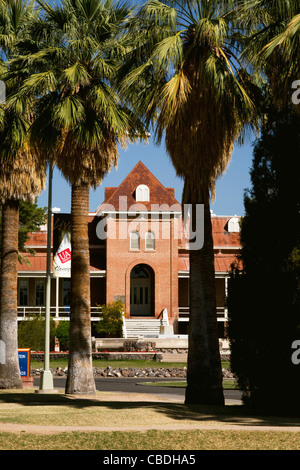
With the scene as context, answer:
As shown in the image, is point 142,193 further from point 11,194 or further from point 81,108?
point 81,108

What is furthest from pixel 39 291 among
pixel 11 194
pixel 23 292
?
pixel 11 194

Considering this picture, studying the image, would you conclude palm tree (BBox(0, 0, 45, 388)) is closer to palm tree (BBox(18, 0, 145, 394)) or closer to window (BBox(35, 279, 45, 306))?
palm tree (BBox(18, 0, 145, 394))

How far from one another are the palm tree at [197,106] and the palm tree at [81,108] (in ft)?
9.46

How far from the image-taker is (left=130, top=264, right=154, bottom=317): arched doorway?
49375mm

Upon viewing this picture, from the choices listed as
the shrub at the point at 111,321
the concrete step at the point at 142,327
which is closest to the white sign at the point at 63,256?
Answer: the shrub at the point at 111,321

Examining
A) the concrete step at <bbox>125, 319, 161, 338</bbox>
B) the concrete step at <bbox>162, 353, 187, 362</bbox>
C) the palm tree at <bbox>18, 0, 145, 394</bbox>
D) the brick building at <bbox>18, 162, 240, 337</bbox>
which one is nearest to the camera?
the palm tree at <bbox>18, 0, 145, 394</bbox>

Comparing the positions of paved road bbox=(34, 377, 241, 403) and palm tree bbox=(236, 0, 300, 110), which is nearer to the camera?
palm tree bbox=(236, 0, 300, 110)

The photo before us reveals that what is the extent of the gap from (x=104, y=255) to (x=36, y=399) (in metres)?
33.1

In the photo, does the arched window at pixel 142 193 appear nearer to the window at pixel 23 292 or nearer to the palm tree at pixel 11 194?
the window at pixel 23 292

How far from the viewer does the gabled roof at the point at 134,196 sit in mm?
48125

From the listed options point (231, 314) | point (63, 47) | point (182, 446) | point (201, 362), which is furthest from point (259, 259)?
point (63, 47)

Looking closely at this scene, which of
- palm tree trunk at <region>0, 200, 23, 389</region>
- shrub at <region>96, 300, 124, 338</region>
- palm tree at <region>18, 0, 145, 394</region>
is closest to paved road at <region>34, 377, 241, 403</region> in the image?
palm tree trunk at <region>0, 200, 23, 389</region>

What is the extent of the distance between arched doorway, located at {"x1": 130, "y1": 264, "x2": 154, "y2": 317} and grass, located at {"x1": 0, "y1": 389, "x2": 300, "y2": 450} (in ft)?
111

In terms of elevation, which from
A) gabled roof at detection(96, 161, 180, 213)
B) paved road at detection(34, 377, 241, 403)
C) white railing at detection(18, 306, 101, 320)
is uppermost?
gabled roof at detection(96, 161, 180, 213)
